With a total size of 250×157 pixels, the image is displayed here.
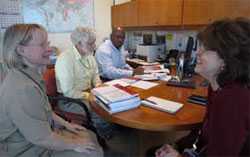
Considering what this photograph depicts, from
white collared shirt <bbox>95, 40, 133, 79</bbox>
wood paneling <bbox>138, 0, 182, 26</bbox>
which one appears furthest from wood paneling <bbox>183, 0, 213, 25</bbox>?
white collared shirt <bbox>95, 40, 133, 79</bbox>

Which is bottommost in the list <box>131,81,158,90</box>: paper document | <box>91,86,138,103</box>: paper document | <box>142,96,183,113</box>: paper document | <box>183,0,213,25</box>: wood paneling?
<box>142,96,183,113</box>: paper document

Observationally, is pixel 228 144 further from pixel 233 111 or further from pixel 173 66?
pixel 173 66

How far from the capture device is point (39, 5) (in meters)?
3.92

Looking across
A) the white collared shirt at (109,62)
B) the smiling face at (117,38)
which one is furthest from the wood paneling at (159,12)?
the white collared shirt at (109,62)

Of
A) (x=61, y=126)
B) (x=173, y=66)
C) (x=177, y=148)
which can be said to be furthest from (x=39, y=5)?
(x=177, y=148)

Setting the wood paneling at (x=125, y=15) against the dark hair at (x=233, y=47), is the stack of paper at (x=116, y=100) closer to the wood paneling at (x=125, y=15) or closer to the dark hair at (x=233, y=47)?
the dark hair at (x=233, y=47)

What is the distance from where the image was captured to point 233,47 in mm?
951

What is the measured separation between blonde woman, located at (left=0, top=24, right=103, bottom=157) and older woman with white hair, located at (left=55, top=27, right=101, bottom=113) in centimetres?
80

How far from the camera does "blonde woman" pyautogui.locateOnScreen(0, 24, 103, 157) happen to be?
43.1 inches

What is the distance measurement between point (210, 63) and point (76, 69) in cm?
148

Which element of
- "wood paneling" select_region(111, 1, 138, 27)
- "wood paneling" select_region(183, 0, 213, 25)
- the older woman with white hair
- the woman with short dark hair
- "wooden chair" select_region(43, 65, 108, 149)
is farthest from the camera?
"wood paneling" select_region(111, 1, 138, 27)

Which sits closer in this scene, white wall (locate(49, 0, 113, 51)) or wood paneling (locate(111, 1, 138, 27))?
wood paneling (locate(111, 1, 138, 27))

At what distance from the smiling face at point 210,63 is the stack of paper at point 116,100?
0.51 m

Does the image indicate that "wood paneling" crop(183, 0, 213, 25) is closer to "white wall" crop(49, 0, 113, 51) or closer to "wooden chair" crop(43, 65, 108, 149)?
"wooden chair" crop(43, 65, 108, 149)
